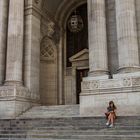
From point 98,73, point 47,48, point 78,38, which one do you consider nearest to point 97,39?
point 98,73

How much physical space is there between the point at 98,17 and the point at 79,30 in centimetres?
657

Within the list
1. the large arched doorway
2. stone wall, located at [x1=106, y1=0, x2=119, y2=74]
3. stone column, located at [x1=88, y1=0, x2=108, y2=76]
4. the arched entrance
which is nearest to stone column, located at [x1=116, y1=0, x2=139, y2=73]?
stone wall, located at [x1=106, y1=0, x2=119, y2=74]

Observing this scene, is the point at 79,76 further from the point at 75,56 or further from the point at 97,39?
the point at 97,39

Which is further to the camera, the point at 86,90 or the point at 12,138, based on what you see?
the point at 86,90

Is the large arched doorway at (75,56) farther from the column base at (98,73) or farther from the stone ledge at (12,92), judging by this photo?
the column base at (98,73)

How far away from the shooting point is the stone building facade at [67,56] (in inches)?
671

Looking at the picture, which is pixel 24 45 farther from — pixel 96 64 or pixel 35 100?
pixel 96 64

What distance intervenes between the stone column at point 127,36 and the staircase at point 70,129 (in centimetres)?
364

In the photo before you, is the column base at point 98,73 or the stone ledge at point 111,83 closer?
the stone ledge at point 111,83

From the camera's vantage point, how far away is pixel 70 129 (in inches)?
577

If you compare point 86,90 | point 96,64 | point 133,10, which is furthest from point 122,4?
point 86,90

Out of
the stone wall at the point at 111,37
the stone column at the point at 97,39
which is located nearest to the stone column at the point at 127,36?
the stone wall at the point at 111,37

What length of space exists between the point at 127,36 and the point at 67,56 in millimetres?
10160

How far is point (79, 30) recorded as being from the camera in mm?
25125
